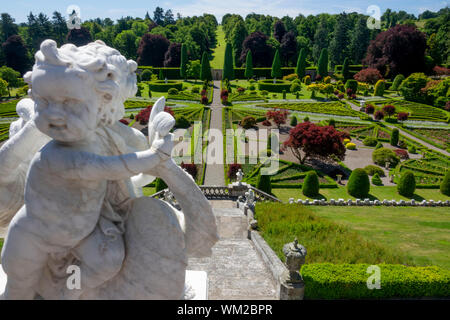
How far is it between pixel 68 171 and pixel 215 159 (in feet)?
67.1

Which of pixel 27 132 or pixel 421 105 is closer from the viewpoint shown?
pixel 27 132

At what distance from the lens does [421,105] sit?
1746 inches

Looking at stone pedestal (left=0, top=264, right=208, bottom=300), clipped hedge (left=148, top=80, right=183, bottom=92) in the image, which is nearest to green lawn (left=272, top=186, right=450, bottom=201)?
stone pedestal (left=0, top=264, right=208, bottom=300)

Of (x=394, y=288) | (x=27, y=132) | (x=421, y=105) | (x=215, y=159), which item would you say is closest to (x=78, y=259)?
(x=27, y=132)

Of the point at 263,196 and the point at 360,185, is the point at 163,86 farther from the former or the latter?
the point at 360,185

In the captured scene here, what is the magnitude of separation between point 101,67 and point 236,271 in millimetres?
7489

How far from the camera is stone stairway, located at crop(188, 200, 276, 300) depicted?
846 centimetres

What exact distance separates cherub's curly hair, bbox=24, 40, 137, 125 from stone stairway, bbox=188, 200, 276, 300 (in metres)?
5.92

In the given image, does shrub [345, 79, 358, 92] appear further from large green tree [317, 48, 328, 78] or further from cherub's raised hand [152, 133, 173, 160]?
cherub's raised hand [152, 133, 173, 160]

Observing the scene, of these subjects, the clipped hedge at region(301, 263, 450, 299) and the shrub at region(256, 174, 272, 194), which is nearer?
the clipped hedge at region(301, 263, 450, 299)

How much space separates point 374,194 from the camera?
20562 mm

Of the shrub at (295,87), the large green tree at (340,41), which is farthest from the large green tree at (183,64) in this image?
the large green tree at (340,41)

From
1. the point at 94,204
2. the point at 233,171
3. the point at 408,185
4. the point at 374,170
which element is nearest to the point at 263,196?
the point at 233,171
